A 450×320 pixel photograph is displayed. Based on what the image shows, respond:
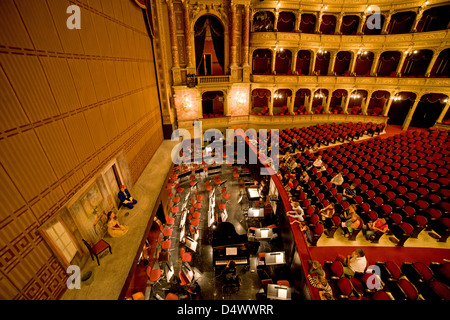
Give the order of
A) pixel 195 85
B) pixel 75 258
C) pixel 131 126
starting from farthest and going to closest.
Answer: pixel 195 85, pixel 131 126, pixel 75 258

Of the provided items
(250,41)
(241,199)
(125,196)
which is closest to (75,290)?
(125,196)

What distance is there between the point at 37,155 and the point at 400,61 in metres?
22.5

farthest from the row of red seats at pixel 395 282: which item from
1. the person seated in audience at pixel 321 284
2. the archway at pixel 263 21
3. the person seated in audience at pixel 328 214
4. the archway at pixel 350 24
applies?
the archway at pixel 350 24

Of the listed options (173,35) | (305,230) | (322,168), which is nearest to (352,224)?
(305,230)

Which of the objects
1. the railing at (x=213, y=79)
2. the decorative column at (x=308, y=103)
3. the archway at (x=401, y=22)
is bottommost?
the decorative column at (x=308, y=103)

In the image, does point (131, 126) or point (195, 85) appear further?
point (195, 85)

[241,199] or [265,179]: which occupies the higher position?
[265,179]

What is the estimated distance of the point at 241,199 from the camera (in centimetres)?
995

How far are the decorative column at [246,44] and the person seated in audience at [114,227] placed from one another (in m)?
14.1

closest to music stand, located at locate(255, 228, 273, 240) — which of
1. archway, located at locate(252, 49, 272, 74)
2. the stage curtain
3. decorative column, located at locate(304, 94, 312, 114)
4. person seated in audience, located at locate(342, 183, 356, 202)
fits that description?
person seated in audience, located at locate(342, 183, 356, 202)

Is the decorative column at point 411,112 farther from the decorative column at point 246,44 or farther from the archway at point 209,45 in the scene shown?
the archway at point 209,45

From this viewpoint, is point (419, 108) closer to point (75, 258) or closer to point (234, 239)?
point (234, 239)

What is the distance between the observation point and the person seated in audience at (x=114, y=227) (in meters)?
5.56

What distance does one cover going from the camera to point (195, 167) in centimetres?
1257
